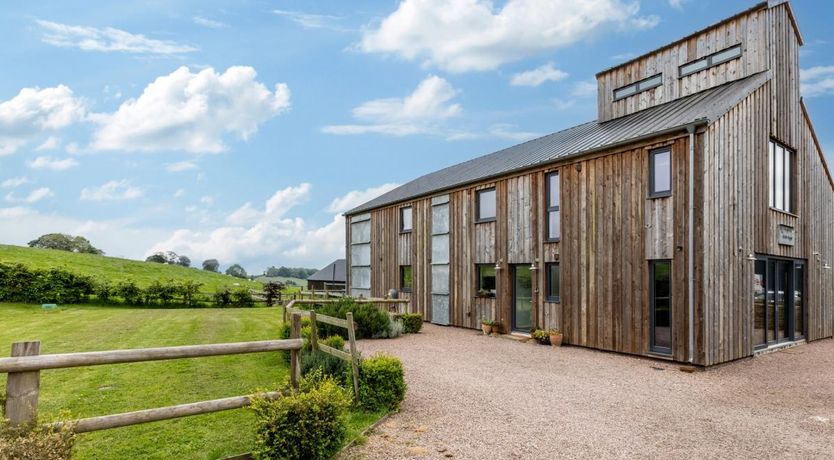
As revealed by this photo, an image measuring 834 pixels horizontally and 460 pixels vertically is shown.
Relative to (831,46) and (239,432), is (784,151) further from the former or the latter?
(239,432)

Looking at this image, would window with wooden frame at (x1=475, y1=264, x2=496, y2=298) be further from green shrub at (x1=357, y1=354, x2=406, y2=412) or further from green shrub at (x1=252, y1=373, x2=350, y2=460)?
green shrub at (x1=252, y1=373, x2=350, y2=460)

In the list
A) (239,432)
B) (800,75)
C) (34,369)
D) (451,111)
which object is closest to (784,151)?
(800,75)

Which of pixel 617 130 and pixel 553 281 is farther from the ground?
pixel 617 130

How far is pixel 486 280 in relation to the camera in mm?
16422

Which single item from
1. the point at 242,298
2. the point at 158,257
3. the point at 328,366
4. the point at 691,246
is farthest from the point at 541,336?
the point at 158,257

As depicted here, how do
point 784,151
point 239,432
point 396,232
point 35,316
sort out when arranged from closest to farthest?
point 239,432, point 784,151, point 35,316, point 396,232

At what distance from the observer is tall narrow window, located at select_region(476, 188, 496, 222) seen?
16.4 m

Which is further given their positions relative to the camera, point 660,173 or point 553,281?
point 553,281

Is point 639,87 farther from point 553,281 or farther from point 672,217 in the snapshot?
point 553,281

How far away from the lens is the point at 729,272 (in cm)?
1095

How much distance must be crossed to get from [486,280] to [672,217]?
6836mm

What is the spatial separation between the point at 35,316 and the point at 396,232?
14331mm

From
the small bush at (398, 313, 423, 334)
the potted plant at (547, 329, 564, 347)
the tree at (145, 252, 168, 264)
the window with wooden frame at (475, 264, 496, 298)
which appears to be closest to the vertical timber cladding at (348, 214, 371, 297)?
the window with wooden frame at (475, 264, 496, 298)

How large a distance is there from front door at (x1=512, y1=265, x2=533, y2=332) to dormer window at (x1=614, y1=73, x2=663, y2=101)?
21.4ft
